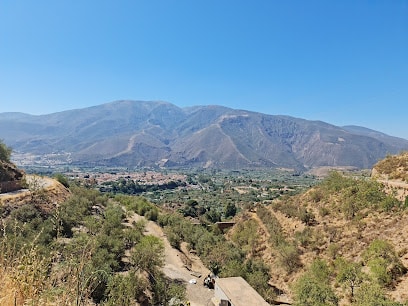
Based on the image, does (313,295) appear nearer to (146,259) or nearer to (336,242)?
(146,259)

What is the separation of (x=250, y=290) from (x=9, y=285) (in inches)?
549

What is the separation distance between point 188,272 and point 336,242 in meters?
12.3

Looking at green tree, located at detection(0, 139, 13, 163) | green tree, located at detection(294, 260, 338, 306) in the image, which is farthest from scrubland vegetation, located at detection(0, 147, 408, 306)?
green tree, located at detection(0, 139, 13, 163)

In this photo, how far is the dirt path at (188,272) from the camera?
18.3 m

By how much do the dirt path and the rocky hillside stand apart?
5.46m

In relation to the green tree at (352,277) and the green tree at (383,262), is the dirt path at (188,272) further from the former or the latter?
the green tree at (383,262)

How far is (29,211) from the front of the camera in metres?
21.8

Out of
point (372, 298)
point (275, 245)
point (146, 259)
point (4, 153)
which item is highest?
point (4, 153)

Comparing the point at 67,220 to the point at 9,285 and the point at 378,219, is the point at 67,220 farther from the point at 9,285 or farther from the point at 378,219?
the point at 378,219

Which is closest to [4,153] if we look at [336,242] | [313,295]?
[313,295]

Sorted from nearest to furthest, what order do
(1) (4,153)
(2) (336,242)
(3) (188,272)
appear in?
(3) (188,272) < (2) (336,242) < (1) (4,153)

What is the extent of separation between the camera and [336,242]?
24234 mm

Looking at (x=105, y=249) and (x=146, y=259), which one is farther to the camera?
(x=146, y=259)

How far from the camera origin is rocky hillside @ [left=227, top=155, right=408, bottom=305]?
16.5 metres
